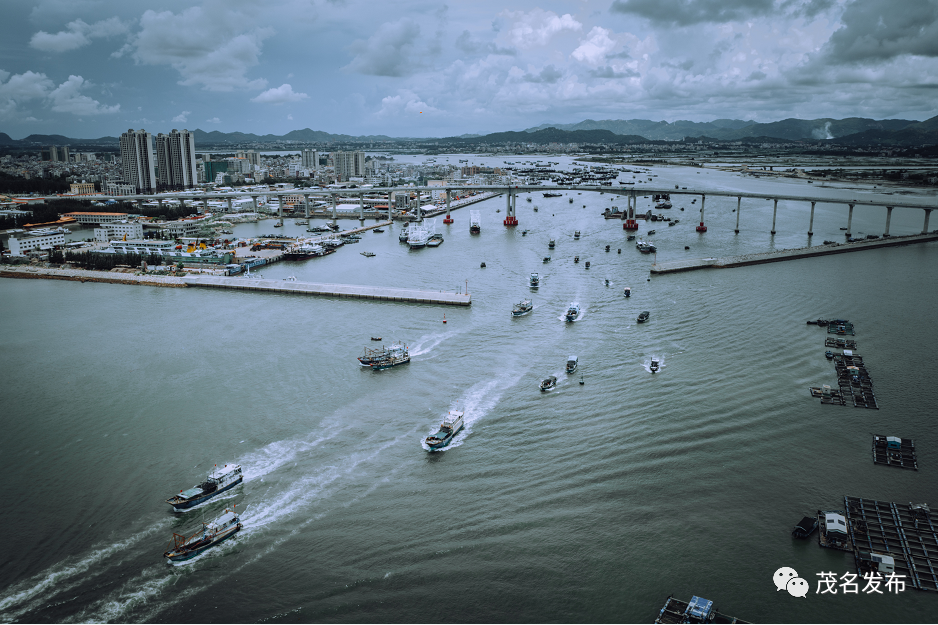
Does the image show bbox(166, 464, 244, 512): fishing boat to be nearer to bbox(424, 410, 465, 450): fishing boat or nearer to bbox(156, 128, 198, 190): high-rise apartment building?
bbox(424, 410, 465, 450): fishing boat

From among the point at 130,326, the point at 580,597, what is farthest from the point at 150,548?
the point at 130,326

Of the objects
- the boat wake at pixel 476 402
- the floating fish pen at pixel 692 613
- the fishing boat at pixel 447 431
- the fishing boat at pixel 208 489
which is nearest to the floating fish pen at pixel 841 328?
the boat wake at pixel 476 402

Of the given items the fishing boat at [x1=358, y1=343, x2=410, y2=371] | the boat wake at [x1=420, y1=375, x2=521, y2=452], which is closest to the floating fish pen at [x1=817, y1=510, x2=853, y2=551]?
the boat wake at [x1=420, y1=375, x2=521, y2=452]

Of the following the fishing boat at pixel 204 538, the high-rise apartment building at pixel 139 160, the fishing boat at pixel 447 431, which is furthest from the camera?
the high-rise apartment building at pixel 139 160

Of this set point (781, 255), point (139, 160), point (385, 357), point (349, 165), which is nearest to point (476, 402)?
point (385, 357)

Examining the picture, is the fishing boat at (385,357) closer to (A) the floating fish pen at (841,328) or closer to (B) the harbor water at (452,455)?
(B) the harbor water at (452,455)

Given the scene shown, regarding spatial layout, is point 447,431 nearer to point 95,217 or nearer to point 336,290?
point 336,290

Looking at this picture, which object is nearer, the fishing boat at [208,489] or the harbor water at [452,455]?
the harbor water at [452,455]
